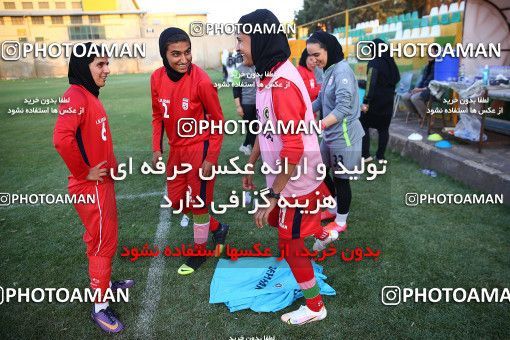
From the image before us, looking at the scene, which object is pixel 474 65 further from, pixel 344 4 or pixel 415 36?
pixel 344 4

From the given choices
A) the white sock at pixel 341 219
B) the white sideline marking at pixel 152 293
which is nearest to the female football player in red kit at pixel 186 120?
the white sideline marking at pixel 152 293

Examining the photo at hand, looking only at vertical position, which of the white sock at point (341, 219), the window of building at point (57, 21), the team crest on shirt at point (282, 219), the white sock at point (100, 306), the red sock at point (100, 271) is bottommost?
the white sock at point (100, 306)

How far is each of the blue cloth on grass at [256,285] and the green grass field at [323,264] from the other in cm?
8

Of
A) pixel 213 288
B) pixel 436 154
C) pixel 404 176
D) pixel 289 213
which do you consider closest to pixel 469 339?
pixel 289 213

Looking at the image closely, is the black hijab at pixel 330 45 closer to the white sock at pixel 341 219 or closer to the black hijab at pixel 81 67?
the white sock at pixel 341 219

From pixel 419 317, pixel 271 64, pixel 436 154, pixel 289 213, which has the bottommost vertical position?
pixel 419 317

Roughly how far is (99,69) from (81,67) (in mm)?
111

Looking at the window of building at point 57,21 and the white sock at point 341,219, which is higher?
the window of building at point 57,21

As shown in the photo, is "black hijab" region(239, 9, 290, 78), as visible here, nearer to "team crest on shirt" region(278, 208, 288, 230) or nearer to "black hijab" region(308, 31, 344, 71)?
"team crest on shirt" region(278, 208, 288, 230)

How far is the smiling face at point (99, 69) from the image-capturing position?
2412 mm

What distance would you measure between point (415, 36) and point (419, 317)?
332 inches

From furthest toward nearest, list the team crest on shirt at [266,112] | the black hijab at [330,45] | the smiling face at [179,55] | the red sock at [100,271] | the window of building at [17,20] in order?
1. the window of building at [17,20]
2. the black hijab at [330,45]
3. the smiling face at [179,55]
4. the red sock at [100,271]
5. the team crest on shirt at [266,112]

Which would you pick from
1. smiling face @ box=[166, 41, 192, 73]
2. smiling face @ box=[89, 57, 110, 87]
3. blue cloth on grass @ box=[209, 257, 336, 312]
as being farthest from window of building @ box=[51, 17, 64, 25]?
blue cloth on grass @ box=[209, 257, 336, 312]

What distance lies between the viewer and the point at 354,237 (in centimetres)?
392
